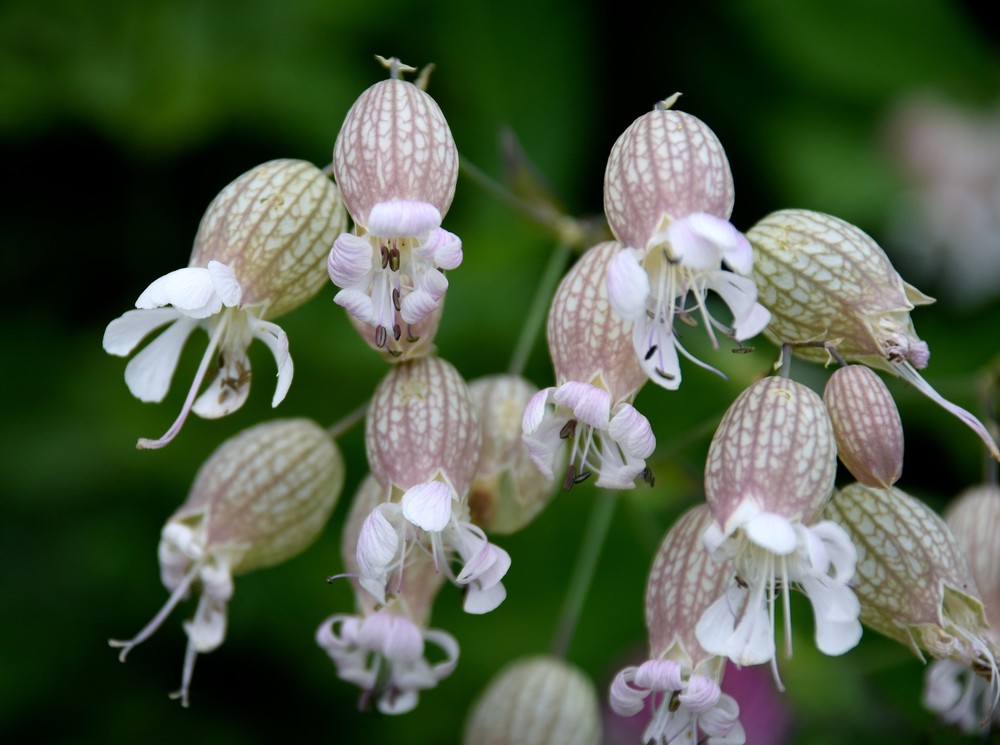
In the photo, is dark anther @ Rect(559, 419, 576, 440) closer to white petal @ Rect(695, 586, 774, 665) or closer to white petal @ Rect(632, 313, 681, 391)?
white petal @ Rect(632, 313, 681, 391)

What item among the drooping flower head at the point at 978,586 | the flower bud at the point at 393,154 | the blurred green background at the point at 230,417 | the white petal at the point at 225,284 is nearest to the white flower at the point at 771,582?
the drooping flower head at the point at 978,586

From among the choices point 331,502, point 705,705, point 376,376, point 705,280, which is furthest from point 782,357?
point 376,376

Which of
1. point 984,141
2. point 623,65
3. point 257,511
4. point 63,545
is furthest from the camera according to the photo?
point 984,141

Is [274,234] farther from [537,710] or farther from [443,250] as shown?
[537,710]

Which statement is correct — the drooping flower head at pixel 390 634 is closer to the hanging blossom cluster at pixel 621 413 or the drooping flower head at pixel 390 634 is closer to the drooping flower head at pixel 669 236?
the hanging blossom cluster at pixel 621 413

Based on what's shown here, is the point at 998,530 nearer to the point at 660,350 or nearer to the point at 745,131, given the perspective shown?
the point at 660,350
